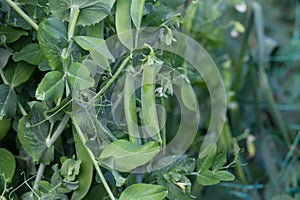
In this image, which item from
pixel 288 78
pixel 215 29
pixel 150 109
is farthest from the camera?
pixel 288 78

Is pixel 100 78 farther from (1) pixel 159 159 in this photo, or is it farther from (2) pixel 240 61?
(2) pixel 240 61

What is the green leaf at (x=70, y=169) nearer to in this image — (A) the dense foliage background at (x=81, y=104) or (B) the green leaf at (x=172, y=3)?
(A) the dense foliage background at (x=81, y=104)

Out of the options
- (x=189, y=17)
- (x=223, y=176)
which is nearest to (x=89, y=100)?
(x=223, y=176)

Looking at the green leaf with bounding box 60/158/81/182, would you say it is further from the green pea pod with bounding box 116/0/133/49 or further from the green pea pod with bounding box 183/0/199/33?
the green pea pod with bounding box 183/0/199/33

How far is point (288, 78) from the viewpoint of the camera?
903 millimetres

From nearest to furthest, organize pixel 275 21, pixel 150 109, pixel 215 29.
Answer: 1. pixel 150 109
2. pixel 215 29
3. pixel 275 21

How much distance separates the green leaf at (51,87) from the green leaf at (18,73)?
0.05m

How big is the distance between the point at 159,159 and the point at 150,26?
0.09 meters

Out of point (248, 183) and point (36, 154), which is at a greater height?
point (36, 154)

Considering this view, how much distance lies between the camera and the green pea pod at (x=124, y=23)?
30 cm

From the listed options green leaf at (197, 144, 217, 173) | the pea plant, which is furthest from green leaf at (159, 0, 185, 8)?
green leaf at (197, 144, 217, 173)

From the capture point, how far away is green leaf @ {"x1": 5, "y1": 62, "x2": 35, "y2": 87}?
1.09 feet

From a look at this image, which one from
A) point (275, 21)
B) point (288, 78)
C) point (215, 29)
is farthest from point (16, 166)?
point (275, 21)

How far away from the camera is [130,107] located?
0.30 meters
